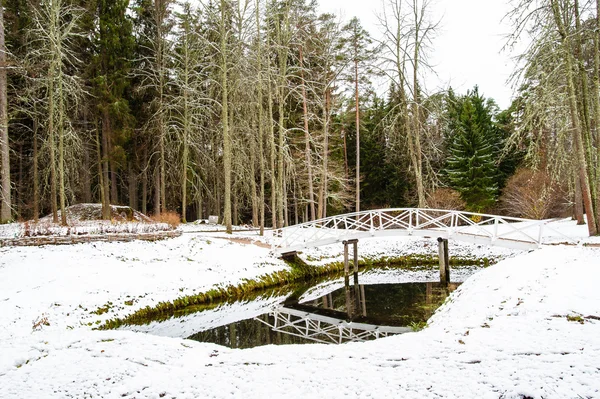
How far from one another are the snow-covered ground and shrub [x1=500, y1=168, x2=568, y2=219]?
14.9m

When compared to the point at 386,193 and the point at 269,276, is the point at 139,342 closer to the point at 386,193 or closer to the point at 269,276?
the point at 269,276

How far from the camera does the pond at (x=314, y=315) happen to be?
8.50 metres

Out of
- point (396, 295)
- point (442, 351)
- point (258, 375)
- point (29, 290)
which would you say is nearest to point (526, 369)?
point (442, 351)

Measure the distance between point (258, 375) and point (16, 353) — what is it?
3619 mm

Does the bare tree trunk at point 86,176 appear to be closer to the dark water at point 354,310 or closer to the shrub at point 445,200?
the dark water at point 354,310

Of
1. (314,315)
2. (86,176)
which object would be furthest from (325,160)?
(86,176)

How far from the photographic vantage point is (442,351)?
4730mm

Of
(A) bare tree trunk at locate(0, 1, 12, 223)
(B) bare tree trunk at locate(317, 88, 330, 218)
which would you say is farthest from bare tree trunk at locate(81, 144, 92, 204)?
(B) bare tree trunk at locate(317, 88, 330, 218)

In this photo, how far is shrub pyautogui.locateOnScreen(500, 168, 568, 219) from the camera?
2211 cm

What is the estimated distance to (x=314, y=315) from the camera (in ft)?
34.4

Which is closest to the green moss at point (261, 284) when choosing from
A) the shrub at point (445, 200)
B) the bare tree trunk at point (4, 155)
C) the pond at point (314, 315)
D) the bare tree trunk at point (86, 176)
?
the pond at point (314, 315)

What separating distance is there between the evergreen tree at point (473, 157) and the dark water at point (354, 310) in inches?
649

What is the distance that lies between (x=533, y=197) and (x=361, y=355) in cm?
2216

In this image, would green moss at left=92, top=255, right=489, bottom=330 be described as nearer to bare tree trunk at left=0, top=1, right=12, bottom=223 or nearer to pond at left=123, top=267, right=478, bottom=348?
pond at left=123, top=267, right=478, bottom=348
